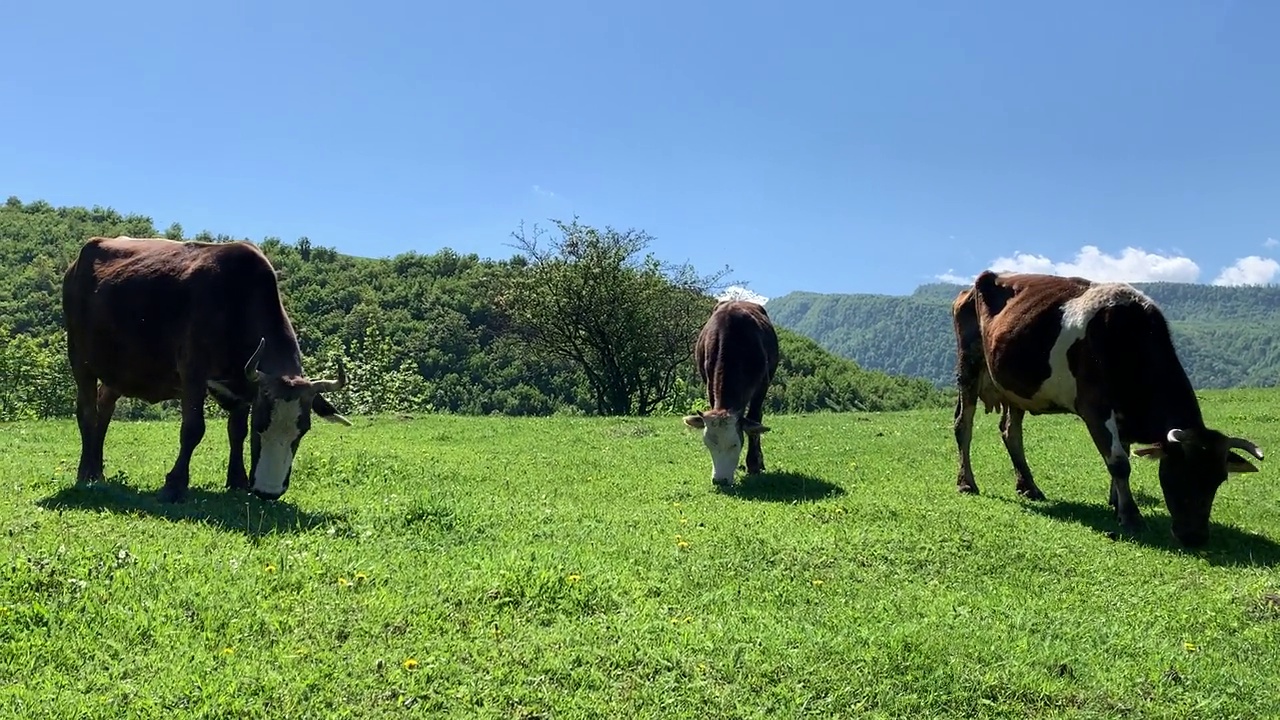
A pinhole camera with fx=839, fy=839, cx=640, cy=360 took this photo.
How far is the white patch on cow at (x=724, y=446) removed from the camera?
12445 mm

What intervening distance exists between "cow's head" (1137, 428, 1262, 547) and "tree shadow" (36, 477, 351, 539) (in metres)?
8.81

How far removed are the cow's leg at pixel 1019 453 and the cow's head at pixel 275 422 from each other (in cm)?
944

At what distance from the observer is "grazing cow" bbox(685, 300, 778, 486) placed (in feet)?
41.1

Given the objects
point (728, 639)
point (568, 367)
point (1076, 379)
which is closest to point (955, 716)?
→ point (728, 639)

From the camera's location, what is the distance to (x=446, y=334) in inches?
2365

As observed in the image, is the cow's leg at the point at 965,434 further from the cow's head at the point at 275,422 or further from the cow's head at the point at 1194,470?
the cow's head at the point at 275,422

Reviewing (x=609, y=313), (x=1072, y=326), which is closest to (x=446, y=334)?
(x=609, y=313)

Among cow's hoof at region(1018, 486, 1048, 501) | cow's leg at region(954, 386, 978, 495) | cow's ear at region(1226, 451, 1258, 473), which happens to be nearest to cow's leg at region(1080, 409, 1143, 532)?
cow's ear at region(1226, 451, 1258, 473)

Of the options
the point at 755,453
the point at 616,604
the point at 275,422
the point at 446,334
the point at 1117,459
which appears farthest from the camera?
the point at 446,334

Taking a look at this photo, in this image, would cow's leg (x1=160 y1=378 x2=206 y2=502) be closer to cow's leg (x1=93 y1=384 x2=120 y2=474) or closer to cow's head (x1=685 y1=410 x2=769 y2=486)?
cow's leg (x1=93 y1=384 x2=120 y2=474)

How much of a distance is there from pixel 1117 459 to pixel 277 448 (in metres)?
9.79

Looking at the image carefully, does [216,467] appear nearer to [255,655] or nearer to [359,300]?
[255,655]

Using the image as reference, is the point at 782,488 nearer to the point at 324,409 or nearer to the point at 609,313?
the point at 324,409

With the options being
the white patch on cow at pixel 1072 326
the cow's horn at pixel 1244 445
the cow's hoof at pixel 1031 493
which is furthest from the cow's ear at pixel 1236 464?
the cow's hoof at pixel 1031 493
